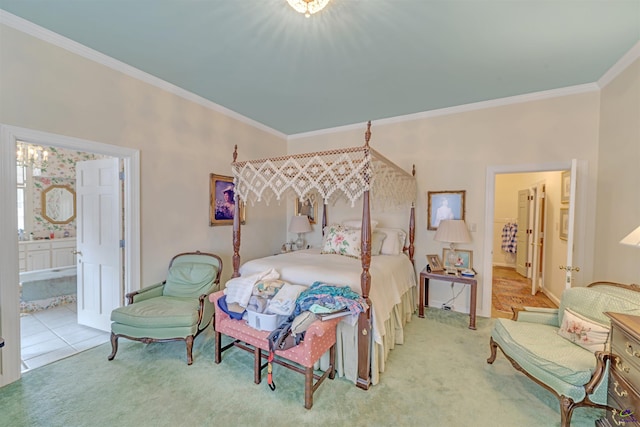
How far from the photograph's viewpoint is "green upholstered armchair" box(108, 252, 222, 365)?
7.79 feet

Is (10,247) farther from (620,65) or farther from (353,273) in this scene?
(620,65)

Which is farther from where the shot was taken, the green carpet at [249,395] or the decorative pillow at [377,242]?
the decorative pillow at [377,242]

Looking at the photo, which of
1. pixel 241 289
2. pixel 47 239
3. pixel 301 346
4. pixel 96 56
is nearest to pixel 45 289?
pixel 47 239

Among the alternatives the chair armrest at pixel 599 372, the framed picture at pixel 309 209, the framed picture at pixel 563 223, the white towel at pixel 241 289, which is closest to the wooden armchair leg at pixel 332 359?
the white towel at pixel 241 289

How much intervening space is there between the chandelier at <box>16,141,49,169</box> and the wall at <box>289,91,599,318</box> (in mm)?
5592

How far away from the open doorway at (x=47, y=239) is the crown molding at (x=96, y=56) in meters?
1.58

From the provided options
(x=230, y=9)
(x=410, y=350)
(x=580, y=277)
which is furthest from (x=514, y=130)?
(x=230, y=9)

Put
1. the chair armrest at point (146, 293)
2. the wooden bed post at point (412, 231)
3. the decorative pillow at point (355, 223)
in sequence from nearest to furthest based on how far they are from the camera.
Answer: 1. the chair armrest at point (146, 293)
2. the wooden bed post at point (412, 231)
3. the decorative pillow at point (355, 223)

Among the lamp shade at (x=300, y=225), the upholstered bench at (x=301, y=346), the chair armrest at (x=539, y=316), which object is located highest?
the lamp shade at (x=300, y=225)

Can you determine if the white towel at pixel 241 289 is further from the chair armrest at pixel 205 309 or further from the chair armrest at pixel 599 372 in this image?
the chair armrest at pixel 599 372

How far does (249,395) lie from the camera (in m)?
2.01

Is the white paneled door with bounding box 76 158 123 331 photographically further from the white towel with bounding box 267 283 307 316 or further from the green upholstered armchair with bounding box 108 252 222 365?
the white towel with bounding box 267 283 307 316

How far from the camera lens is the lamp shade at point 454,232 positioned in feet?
10.8

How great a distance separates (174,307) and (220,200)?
168 cm
